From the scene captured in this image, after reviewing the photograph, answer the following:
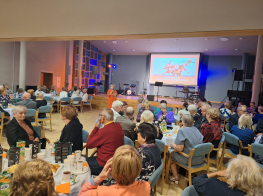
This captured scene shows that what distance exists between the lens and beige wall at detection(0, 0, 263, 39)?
355 centimetres

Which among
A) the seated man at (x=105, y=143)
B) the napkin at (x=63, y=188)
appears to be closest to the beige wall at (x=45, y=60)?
the seated man at (x=105, y=143)

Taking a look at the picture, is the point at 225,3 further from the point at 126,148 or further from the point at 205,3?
the point at 126,148

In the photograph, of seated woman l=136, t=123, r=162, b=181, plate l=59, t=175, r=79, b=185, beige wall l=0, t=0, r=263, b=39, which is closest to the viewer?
plate l=59, t=175, r=79, b=185

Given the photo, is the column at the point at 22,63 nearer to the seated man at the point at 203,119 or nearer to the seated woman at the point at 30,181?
the seated man at the point at 203,119

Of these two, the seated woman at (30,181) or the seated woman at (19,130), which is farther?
the seated woman at (19,130)

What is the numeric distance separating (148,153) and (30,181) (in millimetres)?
1079

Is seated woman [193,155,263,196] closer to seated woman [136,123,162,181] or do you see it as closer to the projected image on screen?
seated woman [136,123,162,181]

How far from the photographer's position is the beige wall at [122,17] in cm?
355

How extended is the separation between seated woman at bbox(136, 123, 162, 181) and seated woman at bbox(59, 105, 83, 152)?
3.04ft

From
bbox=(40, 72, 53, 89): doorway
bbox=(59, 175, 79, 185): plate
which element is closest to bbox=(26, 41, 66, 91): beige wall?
bbox=(40, 72, 53, 89): doorway

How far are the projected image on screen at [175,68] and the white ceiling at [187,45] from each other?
23.8 inches

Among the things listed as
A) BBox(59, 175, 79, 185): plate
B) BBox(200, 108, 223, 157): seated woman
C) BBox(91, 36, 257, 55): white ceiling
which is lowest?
BBox(59, 175, 79, 185): plate

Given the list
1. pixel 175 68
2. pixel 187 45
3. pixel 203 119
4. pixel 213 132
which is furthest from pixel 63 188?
pixel 175 68

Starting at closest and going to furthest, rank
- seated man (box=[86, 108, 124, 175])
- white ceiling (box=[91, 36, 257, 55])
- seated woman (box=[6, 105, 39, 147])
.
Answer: seated man (box=[86, 108, 124, 175]), seated woman (box=[6, 105, 39, 147]), white ceiling (box=[91, 36, 257, 55])
